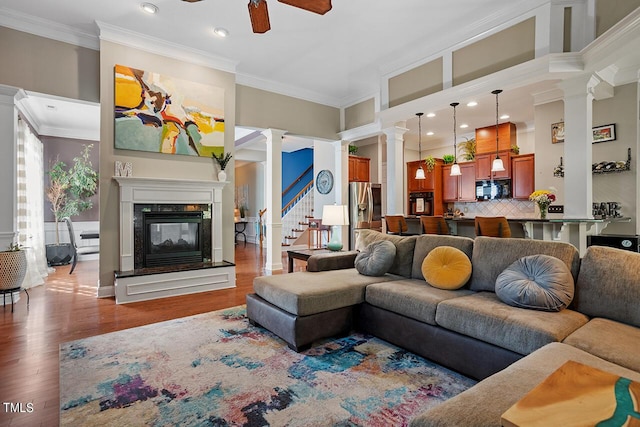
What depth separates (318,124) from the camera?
6.66 metres

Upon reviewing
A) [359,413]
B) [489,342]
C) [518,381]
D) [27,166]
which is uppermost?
[27,166]

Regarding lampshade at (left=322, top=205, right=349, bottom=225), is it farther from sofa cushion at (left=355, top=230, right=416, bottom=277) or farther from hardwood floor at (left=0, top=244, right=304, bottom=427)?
hardwood floor at (left=0, top=244, right=304, bottom=427)

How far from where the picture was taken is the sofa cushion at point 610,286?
1.97 m

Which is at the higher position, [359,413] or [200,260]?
[200,260]

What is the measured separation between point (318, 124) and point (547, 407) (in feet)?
20.3

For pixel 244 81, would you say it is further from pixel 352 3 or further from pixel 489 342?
pixel 489 342

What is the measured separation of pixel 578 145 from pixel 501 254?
82.2 inches

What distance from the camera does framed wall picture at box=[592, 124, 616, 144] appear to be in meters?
4.64

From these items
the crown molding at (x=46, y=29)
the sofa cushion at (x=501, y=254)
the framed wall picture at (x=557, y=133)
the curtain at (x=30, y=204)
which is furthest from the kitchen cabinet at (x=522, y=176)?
the curtain at (x=30, y=204)

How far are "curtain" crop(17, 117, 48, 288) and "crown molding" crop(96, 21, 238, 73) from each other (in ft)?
6.71

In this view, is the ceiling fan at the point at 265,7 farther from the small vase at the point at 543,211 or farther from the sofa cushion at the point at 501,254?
the small vase at the point at 543,211

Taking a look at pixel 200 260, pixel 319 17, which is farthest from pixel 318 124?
pixel 200 260

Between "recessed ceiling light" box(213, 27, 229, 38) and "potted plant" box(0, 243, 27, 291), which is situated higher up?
"recessed ceiling light" box(213, 27, 229, 38)

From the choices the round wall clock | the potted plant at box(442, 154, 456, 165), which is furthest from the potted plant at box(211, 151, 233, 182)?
the potted plant at box(442, 154, 456, 165)
